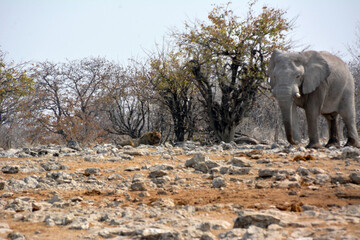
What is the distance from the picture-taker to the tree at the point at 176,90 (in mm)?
15523

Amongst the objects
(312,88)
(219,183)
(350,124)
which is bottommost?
(219,183)

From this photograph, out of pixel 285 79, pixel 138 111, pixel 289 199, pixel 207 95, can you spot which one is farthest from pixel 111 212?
pixel 138 111

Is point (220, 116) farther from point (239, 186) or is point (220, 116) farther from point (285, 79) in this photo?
point (239, 186)

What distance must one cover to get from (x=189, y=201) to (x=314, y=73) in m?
6.39

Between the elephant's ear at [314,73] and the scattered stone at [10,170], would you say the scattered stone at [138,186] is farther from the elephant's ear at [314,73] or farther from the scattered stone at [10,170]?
the elephant's ear at [314,73]

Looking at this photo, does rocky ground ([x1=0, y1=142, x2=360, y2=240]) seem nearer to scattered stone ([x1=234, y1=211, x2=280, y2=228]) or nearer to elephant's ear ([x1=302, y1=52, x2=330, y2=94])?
scattered stone ([x1=234, y1=211, x2=280, y2=228])

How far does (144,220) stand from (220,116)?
11105 millimetres

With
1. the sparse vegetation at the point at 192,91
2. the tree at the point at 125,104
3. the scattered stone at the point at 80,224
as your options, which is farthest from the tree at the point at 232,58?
the scattered stone at the point at 80,224

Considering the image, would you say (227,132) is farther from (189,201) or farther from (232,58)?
(189,201)

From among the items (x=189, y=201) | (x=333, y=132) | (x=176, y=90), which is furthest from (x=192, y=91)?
(x=189, y=201)

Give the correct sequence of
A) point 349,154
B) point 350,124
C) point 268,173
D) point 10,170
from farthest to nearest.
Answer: point 350,124 → point 349,154 → point 10,170 → point 268,173

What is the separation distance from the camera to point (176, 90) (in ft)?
51.5

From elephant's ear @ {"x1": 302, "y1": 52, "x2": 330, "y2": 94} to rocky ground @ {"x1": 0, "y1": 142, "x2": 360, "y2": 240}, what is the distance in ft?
8.29

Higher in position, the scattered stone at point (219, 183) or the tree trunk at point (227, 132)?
the tree trunk at point (227, 132)
